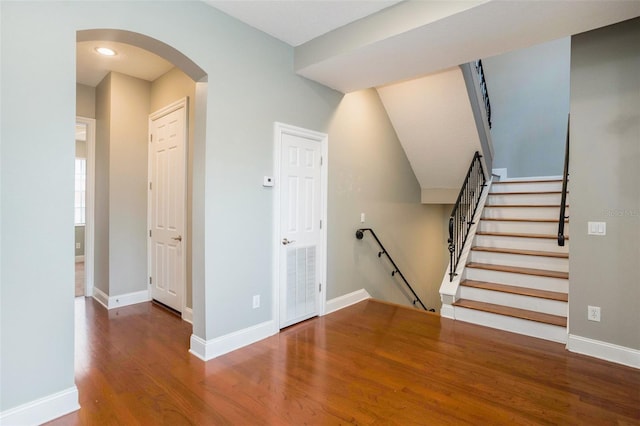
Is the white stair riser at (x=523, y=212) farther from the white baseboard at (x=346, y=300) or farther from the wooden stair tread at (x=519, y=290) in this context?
the white baseboard at (x=346, y=300)

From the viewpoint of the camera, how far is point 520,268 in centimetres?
400

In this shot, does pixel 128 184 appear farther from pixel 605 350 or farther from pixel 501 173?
pixel 501 173

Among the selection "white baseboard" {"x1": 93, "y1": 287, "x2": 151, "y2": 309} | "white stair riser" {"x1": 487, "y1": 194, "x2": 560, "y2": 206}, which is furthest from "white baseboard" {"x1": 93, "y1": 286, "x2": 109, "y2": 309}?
"white stair riser" {"x1": 487, "y1": 194, "x2": 560, "y2": 206}

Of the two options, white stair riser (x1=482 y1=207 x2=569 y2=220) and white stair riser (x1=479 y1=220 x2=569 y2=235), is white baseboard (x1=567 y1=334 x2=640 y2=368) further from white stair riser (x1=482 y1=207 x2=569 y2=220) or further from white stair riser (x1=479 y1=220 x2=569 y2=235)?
white stair riser (x1=482 y1=207 x2=569 y2=220)

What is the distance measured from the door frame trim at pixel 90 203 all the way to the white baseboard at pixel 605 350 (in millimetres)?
5636

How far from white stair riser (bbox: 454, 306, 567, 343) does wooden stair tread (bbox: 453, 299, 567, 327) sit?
3 centimetres

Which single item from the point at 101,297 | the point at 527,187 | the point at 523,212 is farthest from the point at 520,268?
the point at 101,297

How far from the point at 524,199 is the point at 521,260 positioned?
127 cm

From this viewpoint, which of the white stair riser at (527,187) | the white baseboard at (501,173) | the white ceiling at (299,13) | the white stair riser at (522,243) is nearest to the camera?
the white ceiling at (299,13)

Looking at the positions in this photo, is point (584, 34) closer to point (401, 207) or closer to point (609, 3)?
point (609, 3)

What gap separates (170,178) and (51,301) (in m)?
2.26

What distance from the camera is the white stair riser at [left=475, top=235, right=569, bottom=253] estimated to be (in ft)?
13.1

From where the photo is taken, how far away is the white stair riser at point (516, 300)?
3.40 meters

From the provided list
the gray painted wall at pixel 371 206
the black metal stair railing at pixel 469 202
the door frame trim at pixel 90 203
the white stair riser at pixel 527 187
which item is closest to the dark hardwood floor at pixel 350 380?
the gray painted wall at pixel 371 206
